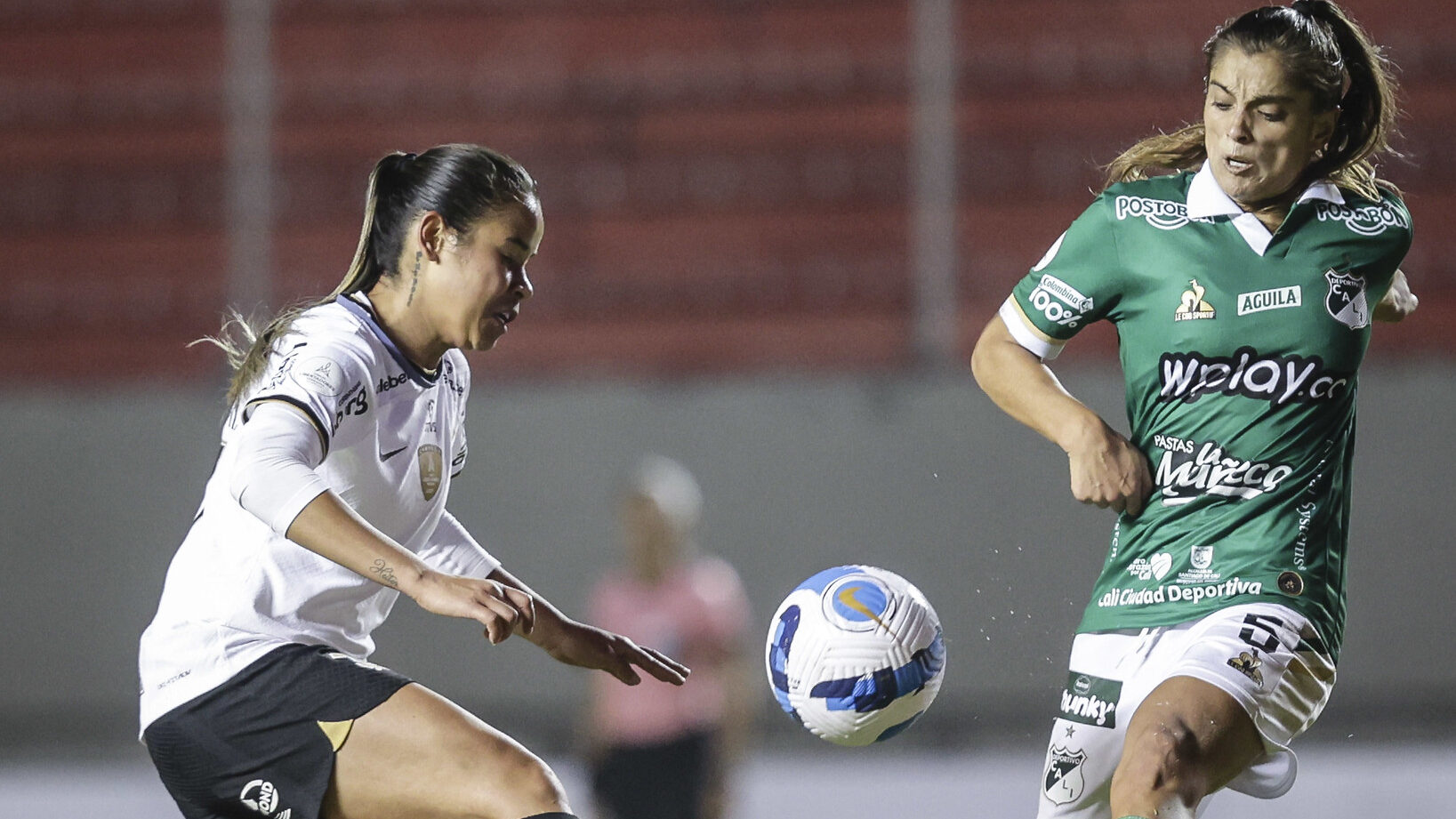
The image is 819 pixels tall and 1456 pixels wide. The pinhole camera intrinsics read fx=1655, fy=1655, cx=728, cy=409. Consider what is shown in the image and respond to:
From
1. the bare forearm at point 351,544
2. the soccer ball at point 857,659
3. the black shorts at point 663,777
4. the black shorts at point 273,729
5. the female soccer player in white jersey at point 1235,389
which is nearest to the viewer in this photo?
the bare forearm at point 351,544

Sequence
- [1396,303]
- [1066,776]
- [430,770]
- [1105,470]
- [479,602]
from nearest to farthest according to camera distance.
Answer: [479,602], [430,770], [1105,470], [1066,776], [1396,303]

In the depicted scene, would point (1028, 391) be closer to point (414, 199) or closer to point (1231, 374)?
point (1231, 374)

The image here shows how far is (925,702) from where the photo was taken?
344cm

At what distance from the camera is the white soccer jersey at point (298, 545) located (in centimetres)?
297

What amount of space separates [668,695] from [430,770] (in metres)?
3.24

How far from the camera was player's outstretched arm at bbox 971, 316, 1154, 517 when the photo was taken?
10.0ft

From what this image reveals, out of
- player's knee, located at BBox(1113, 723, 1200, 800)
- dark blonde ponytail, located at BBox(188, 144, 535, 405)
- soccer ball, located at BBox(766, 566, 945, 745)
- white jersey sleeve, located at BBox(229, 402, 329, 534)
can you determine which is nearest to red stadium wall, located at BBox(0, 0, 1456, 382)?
soccer ball, located at BBox(766, 566, 945, 745)

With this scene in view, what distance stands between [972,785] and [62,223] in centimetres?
924

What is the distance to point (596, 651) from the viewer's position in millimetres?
3395

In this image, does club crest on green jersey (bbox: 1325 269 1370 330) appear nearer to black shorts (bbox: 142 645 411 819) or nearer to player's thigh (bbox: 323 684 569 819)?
player's thigh (bbox: 323 684 569 819)

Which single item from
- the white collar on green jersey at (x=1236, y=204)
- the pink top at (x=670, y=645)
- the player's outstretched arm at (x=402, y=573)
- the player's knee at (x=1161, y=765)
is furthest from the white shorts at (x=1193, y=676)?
the pink top at (x=670, y=645)

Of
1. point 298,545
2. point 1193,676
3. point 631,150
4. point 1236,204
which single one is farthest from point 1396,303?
point 631,150

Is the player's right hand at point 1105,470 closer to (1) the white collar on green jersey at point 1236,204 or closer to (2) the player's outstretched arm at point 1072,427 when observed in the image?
(2) the player's outstretched arm at point 1072,427

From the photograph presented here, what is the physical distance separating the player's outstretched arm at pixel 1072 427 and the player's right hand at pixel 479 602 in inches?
40.6
